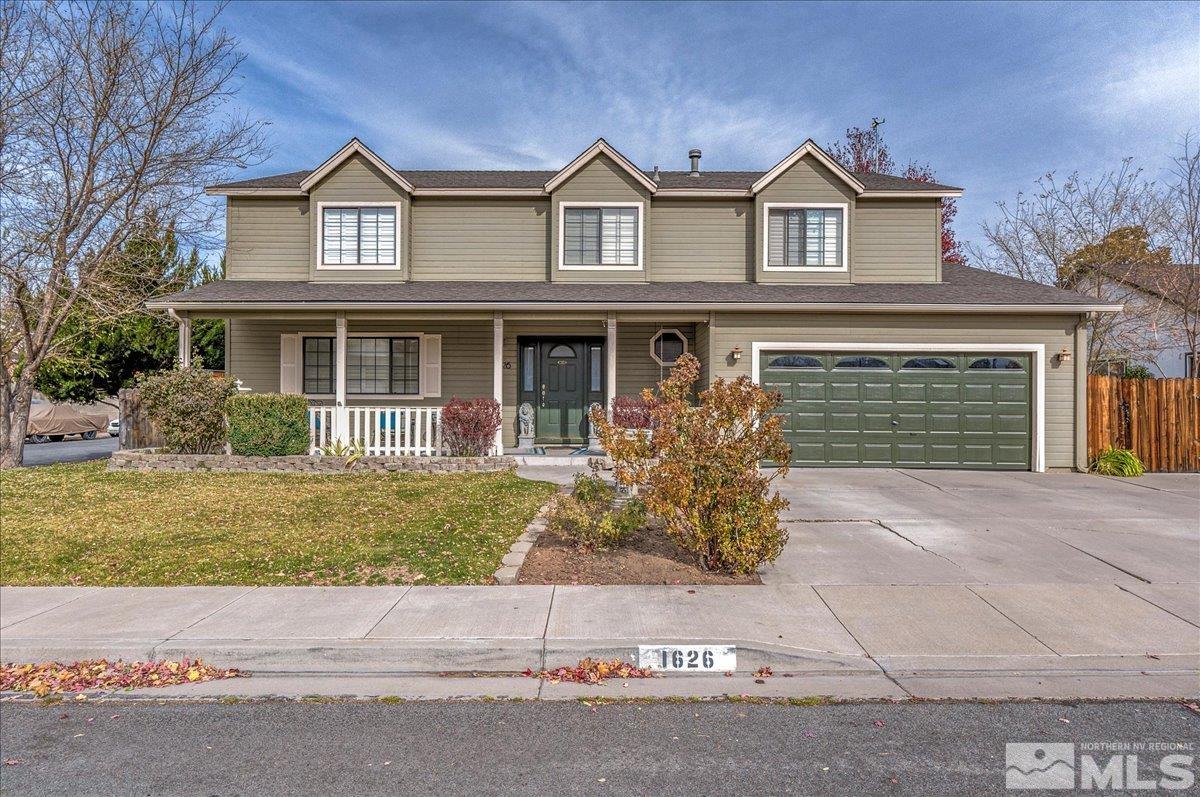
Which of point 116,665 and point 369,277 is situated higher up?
point 369,277

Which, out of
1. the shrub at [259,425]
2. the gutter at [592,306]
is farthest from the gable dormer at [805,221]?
the shrub at [259,425]

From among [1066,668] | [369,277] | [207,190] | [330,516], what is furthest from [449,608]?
[207,190]

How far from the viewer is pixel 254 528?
7.53 meters

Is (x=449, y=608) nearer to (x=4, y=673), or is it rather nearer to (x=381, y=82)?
(x=4, y=673)

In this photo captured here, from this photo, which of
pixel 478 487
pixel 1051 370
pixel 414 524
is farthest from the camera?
pixel 1051 370

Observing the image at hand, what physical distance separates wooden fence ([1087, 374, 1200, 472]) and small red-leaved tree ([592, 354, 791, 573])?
1103 centimetres

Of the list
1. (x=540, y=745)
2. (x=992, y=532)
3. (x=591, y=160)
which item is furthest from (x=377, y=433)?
(x=992, y=532)

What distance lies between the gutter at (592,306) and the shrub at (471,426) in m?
1.97

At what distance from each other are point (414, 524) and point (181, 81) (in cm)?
1150

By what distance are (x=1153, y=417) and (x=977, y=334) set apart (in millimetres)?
4203

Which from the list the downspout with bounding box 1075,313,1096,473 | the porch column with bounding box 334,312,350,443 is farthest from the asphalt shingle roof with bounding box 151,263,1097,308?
the downspout with bounding box 1075,313,1096,473

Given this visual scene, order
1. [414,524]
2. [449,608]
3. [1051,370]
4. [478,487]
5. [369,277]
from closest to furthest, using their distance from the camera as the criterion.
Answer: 1. [449,608]
2. [414,524]
3. [478,487]
4. [1051,370]
5. [369,277]

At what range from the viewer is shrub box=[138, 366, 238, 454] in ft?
38.2

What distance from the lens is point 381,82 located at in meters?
15.3
